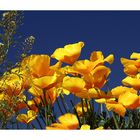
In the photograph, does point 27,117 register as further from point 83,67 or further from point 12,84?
point 83,67

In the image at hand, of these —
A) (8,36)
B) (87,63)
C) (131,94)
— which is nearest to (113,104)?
(131,94)

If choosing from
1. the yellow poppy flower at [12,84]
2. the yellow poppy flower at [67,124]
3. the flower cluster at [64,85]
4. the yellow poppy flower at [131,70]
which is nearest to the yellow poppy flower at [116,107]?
the flower cluster at [64,85]

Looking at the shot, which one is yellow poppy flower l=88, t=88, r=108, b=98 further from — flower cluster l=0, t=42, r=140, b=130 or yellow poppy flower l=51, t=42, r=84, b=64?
yellow poppy flower l=51, t=42, r=84, b=64
